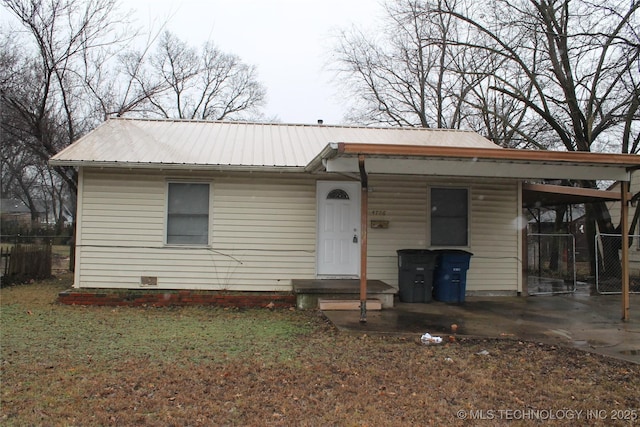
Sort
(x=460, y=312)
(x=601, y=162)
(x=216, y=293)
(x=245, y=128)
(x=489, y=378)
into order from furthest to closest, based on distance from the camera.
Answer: (x=245, y=128) → (x=216, y=293) → (x=460, y=312) → (x=601, y=162) → (x=489, y=378)

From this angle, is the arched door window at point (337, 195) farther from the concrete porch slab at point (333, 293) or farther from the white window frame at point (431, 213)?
the concrete porch slab at point (333, 293)

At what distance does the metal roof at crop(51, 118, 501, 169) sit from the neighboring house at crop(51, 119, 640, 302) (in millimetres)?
52

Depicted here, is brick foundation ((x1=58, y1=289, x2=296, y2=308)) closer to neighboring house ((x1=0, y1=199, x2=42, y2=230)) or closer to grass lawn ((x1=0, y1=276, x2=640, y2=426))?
grass lawn ((x1=0, y1=276, x2=640, y2=426))

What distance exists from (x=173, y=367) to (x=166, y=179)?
513cm

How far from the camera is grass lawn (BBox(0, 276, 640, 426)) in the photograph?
3.97m

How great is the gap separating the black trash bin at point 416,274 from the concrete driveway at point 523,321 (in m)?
0.29

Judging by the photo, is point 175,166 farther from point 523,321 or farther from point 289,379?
point 523,321

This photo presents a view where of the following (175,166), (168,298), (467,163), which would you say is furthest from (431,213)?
(168,298)

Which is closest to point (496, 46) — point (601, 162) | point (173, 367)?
Result: point (601, 162)

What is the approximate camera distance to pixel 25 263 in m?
12.3

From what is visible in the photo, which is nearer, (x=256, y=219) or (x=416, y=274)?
(x=416, y=274)

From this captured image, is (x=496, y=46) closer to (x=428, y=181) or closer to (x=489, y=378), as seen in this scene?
(x=428, y=181)

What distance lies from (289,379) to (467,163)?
436cm

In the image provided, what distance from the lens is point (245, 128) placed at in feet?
39.7
